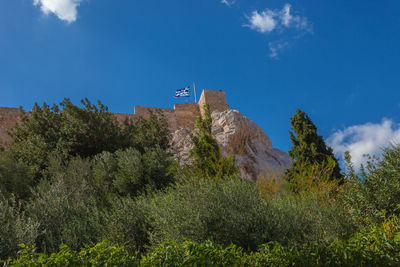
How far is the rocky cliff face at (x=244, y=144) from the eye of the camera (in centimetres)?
1825

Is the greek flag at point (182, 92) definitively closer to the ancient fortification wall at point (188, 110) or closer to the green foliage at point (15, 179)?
the ancient fortification wall at point (188, 110)

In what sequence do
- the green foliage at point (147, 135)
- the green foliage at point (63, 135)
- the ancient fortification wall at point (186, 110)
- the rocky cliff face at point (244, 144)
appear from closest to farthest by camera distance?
the green foliage at point (63, 135)
the green foliage at point (147, 135)
the rocky cliff face at point (244, 144)
the ancient fortification wall at point (186, 110)

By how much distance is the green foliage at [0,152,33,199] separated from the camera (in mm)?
10242

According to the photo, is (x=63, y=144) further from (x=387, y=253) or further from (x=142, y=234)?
(x=387, y=253)

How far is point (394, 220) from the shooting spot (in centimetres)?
487

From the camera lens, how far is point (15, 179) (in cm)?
Result: 1040

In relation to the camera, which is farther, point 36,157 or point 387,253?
point 36,157

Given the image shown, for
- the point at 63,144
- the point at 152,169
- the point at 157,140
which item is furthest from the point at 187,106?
the point at 152,169

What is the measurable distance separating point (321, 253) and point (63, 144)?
42.0 ft

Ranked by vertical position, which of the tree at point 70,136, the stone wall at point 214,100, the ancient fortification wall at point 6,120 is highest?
the stone wall at point 214,100

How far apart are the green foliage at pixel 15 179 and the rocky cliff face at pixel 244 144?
8506 mm

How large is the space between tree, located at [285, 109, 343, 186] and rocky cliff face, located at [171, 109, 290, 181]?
3071 mm

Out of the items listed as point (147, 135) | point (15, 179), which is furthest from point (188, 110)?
point (15, 179)

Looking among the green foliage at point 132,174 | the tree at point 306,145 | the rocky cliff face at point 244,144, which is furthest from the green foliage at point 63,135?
the tree at point 306,145
